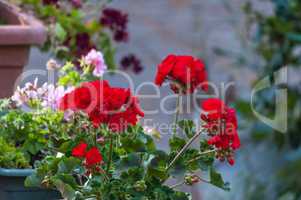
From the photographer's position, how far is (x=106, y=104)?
1.18 m

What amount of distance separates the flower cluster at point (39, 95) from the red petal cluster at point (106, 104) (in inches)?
9.6

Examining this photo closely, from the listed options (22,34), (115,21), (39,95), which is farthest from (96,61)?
(115,21)

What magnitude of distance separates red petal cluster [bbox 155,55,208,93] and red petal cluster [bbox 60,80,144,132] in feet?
0.22

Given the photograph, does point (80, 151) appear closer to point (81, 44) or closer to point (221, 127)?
point (221, 127)

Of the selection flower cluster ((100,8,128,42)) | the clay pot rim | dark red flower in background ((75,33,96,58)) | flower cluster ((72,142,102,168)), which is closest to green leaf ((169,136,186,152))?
flower cluster ((72,142,102,168))

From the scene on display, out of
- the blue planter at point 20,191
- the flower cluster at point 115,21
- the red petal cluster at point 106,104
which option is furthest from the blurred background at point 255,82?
the red petal cluster at point 106,104

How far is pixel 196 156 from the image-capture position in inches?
49.9

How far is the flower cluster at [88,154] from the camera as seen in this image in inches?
46.6

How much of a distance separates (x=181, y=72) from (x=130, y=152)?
191 millimetres

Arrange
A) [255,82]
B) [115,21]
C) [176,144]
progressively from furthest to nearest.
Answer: [255,82] → [115,21] → [176,144]

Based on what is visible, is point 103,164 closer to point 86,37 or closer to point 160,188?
point 160,188

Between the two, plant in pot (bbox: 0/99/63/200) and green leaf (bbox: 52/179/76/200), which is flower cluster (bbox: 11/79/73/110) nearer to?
plant in pot (bbox: 0/99/63/200)

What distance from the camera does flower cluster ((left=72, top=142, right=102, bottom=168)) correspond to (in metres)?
1.18

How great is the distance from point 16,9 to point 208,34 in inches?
117
